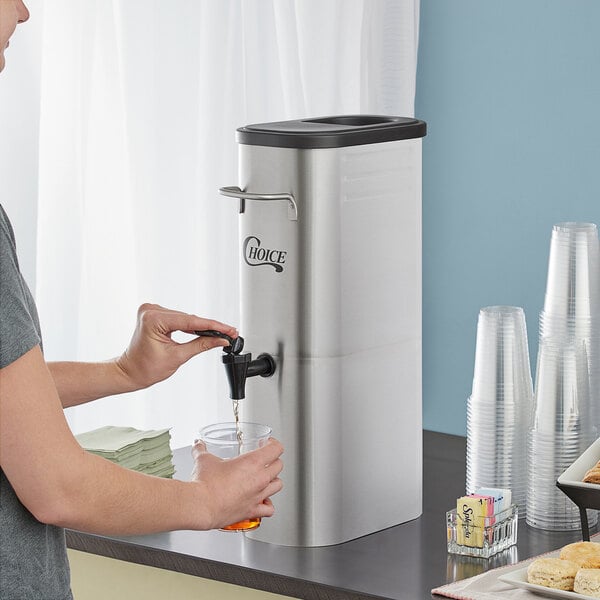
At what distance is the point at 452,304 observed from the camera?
2.27 meters

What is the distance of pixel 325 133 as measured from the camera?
1463 mm

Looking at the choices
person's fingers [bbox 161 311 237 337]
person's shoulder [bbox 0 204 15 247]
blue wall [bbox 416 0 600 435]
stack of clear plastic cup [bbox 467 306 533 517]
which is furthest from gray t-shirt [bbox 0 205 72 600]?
blue wall [bbox 416 0 600 435]

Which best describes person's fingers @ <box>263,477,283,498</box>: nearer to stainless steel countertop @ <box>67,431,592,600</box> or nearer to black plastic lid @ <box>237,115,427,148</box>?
stainless steel countertop @ <box>67,431,592,600</box>

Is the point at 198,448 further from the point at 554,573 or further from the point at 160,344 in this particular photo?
the point at 554,573

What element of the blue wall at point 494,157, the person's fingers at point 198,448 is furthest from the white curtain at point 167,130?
the person's fingers at point 198,448

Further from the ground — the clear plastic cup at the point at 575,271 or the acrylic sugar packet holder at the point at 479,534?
the clear plastic cup at the point at 575,271

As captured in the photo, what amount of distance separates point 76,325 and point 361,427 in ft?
3.44

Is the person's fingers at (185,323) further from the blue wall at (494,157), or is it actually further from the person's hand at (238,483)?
the blue wall at (494,157)

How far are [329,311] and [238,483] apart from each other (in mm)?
399

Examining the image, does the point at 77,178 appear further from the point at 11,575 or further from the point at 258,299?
the point at 11,575

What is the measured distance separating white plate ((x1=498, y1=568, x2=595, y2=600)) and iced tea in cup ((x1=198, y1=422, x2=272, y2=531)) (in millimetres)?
290

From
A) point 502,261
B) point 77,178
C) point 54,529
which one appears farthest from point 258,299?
point 77,178

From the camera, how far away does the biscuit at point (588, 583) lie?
1.27 metres

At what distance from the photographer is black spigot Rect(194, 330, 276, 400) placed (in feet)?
4.77
